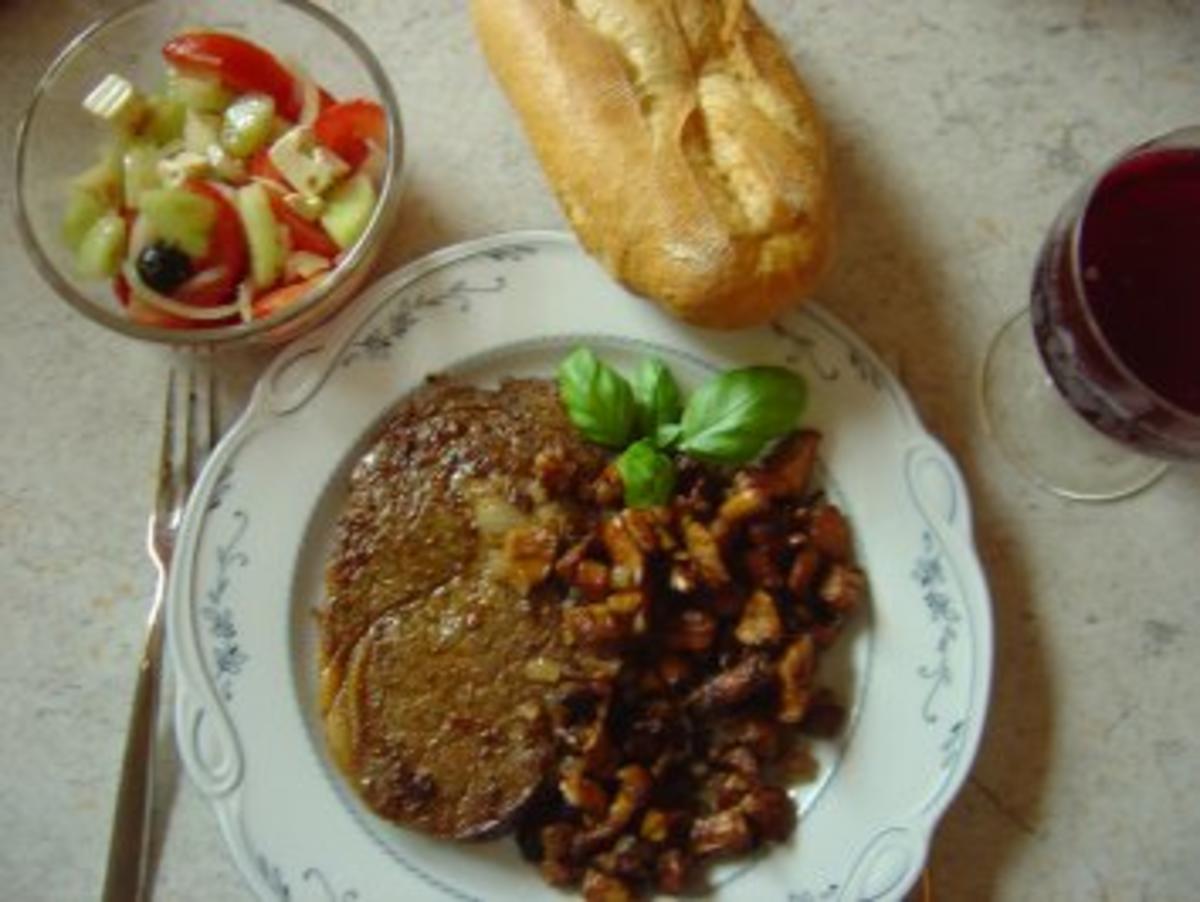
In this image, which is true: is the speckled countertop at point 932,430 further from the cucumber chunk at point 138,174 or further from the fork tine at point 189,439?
the cucumber chunk at point 138,174

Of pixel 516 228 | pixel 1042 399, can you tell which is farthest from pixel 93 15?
pixel 1042 399

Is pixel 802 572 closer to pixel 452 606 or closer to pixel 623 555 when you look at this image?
pixel 623 555

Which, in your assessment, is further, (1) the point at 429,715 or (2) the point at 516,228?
(2) the point at 516,228

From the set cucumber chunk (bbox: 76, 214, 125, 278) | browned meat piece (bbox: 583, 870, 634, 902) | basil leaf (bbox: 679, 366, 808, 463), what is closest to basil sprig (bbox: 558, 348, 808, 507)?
basil leaf (bbox: 679, 366, 808, 463)

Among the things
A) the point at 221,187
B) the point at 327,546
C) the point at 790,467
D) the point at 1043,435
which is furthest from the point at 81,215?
the point at 1043,435

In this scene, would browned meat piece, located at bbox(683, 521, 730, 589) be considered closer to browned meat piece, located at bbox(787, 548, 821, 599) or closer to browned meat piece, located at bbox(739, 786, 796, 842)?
browned meat piece, located at bbox(787, 548, 821, 599)

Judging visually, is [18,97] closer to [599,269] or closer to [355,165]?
[355,165]
